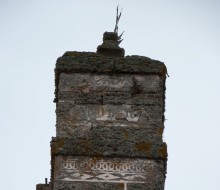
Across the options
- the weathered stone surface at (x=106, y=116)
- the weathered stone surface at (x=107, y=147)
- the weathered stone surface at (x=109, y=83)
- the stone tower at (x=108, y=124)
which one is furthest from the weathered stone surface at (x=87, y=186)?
the weathered stone surface at (x=109, y=83)

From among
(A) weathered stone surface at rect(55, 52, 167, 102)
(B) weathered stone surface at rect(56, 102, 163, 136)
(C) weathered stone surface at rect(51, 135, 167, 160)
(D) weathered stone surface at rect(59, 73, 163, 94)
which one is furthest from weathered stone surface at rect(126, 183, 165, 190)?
(A) weathered stone surface at rect(55, 52, 167, 102)

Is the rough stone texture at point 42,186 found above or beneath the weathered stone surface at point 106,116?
beneath

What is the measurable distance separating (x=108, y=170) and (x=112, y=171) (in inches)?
1.4

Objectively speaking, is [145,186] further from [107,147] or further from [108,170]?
[107,147]

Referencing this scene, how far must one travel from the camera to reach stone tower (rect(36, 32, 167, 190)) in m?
8.08

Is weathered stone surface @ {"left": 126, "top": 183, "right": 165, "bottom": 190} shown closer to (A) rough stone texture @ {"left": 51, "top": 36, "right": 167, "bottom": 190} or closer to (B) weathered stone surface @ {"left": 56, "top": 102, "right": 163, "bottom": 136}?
(A) rough stone texture @ {"left": 51, "top": 36, "right": 167, "bottom": 190}

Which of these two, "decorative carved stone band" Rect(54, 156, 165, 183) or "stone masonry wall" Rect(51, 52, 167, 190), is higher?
"stone masonry wall" Rect(51, 52, 167, 190)

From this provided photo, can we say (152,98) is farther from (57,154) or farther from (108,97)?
(57,154)

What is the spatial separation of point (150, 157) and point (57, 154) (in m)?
0.78

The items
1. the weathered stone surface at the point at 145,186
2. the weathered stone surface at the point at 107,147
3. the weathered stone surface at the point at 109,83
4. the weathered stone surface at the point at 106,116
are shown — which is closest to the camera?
the weathered stone surface at the point at 145,186

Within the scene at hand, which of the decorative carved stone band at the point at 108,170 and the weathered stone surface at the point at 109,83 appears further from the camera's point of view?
the weathered stone surface at the point at 109,83

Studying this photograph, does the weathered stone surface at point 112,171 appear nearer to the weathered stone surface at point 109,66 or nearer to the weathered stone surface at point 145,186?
the weathered stone surface at point 145,186

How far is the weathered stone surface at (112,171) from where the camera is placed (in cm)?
805

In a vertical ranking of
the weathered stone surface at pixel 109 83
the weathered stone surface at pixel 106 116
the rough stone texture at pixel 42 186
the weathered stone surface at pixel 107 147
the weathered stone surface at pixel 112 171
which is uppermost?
the weathered stone surface at pixel 109 83
